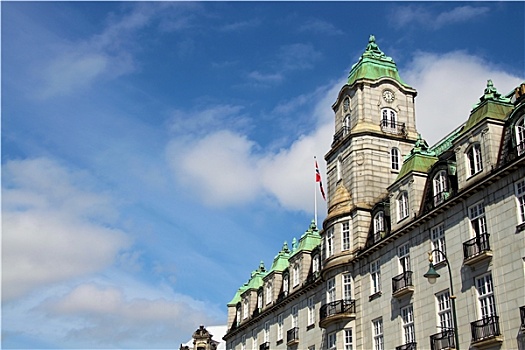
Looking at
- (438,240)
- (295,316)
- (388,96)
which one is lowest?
(295,316)

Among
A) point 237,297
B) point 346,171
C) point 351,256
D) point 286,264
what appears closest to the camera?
point 351,256

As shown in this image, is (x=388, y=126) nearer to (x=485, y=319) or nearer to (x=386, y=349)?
(x=386, y=349)

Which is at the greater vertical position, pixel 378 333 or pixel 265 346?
pixel 265 346

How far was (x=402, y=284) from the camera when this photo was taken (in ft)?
140

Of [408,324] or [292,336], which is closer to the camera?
[408,324]

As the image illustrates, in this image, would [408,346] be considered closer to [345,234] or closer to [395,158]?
[345,234]

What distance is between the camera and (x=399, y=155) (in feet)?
177

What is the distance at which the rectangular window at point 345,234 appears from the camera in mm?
50469

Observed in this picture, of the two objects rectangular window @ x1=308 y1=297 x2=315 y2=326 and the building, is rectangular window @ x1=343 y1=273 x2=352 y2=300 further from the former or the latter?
rectangular window @ x1=308 y1=297 x2=315 y2=326

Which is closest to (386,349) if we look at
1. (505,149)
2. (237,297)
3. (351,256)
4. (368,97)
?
(351,256)

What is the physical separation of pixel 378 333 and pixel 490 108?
1656cm

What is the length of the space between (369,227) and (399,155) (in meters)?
7.41

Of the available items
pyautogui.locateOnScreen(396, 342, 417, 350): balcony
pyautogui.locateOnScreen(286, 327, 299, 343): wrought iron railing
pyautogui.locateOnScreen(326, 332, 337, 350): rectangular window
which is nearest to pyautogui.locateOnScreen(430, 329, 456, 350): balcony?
pyautogui.locateOnScreen(396, 342, 417, 350): balcony

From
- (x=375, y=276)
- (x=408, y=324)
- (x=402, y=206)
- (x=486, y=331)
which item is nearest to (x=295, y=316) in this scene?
(x=375, y=276)
